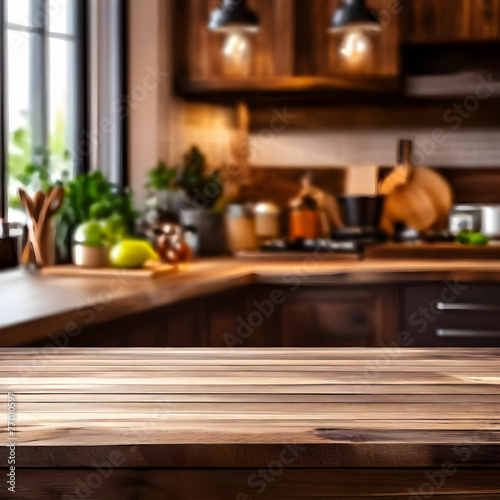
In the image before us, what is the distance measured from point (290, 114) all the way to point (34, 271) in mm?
1789

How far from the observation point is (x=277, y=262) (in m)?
3.29

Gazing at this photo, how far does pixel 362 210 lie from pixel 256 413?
2887 mm

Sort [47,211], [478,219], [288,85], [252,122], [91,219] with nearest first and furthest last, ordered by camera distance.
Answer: [47,211]
[91,219]
[288,85]
[478,219]
[252,122]

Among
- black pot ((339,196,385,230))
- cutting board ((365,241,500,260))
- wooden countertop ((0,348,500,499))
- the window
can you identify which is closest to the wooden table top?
wooden countertop ((0,348,500,499))


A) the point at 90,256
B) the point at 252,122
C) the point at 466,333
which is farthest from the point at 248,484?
the point at 252,122

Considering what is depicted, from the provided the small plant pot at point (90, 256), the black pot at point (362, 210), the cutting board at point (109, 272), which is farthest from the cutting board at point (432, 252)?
the small plant pot at point (90, 256)

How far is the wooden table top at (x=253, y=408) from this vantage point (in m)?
0.82

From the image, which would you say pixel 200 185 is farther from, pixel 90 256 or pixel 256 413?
pixel 256 413

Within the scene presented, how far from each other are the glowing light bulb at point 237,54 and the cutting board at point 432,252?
977 mm

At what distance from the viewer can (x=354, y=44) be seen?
345 cm

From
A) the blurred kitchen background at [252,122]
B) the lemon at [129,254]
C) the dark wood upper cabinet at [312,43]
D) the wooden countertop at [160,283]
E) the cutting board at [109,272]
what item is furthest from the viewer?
the dark wood upper cabinet at [312,43]

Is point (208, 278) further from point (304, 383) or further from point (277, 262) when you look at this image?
point (304, 383)

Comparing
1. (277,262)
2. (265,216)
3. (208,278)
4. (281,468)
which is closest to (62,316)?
(208,278)

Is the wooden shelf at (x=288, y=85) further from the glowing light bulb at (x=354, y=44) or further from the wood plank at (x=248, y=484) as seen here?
the wood plank at (x=248, y=484)
